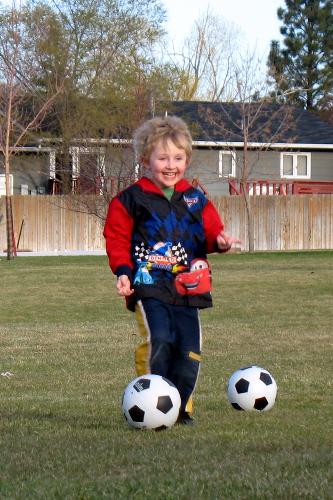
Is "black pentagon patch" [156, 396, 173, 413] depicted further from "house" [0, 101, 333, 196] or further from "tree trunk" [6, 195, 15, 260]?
"house" [0, 101, 333, 196]

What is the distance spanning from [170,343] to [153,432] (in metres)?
0.63

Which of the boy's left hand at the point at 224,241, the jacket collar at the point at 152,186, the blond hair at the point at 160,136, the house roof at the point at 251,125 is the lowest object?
the boy's left hand at the point at 224,241

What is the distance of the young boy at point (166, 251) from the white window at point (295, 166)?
43.7 metres

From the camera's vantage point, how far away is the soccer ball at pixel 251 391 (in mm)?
7348

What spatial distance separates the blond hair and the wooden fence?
3563 cm

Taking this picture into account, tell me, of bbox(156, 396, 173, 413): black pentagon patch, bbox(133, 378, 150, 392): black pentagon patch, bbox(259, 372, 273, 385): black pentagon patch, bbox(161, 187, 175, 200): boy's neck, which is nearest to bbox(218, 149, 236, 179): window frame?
bbox(259, 372, 273, 385): black pentagon patch

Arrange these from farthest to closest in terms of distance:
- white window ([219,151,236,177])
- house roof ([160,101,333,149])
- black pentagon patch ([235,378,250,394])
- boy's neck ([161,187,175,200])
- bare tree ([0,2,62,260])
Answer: white window ([219,151,236,177]) → house roof ([160,101,333,149]) → bare tree ([0,2,62,260]) → black pentagon patch ([235,378,250,394]) → boy's neck ([161,187,175,200])

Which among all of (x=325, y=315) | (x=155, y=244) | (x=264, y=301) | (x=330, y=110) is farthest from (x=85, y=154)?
(x=155, y=244)

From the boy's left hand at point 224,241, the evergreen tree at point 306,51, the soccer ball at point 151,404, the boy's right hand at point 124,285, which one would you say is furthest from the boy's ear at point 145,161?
the evergreen tree at point 306,51

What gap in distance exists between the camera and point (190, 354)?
22.8ft

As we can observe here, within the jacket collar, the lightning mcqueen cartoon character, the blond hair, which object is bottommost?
the lightning mcqueen cartoon character

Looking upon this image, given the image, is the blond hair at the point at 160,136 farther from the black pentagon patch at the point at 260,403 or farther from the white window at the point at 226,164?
the white window at the point at 226,164

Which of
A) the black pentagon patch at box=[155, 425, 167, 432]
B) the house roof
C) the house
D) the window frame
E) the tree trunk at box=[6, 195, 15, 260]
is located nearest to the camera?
the black pentagon patch at box=[155, 425, 167, 432]

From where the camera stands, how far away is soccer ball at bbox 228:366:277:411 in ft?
24.1
